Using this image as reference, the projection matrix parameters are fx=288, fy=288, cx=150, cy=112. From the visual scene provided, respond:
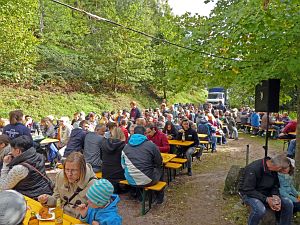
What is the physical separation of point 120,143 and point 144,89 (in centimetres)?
1955

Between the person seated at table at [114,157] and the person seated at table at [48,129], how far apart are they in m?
3.93

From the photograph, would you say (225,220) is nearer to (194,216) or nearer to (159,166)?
(194,216)

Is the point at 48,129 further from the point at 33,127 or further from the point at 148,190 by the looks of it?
the point at 148,190

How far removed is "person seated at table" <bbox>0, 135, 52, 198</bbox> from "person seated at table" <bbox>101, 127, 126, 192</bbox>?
1983mm

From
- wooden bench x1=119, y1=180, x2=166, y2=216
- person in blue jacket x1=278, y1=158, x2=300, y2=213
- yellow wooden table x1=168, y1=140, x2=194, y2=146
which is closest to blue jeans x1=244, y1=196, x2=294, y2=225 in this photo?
person in blue jacket x1=278, y1=158, x2=300, y2=213

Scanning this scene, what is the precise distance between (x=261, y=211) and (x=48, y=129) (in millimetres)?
7026

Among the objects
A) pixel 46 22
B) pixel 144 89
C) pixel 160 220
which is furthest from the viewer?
pixel 144 89

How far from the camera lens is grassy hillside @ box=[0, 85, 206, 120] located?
1430cm

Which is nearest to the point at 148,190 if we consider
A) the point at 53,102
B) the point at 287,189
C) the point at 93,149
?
the point at 93,149

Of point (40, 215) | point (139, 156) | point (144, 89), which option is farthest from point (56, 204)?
point (144, 89)

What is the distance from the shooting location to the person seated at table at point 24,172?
3311mm

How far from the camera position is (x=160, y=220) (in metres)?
4.90

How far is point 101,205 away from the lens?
258 cm

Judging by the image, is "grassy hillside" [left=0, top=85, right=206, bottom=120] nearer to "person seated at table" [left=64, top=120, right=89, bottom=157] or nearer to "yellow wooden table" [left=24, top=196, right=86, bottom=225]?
"person seated at table" [left=64, top=120, right=89, bottom=157]
